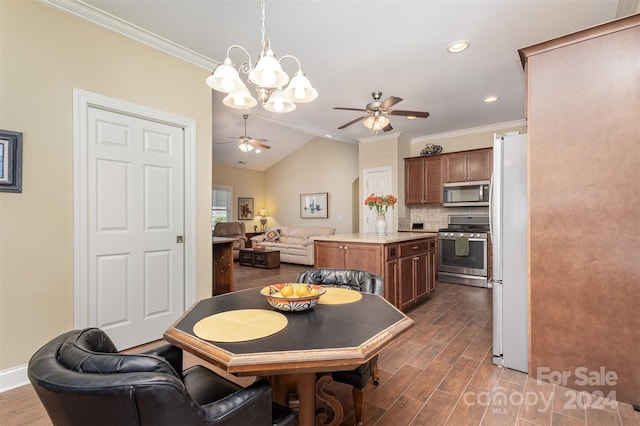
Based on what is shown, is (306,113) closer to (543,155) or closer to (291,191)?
(543,155)

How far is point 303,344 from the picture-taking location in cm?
110

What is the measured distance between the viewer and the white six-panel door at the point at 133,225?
2512 mm

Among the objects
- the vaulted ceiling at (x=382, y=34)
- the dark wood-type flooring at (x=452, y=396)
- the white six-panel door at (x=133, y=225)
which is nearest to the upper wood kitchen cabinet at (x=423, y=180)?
the vaulted ceiling at (x=382, y=34)

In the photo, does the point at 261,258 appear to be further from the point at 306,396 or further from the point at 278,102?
A: the point at 306,396

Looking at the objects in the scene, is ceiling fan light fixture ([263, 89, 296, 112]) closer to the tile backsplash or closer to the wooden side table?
the tile backsplash

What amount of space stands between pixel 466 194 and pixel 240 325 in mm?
5334

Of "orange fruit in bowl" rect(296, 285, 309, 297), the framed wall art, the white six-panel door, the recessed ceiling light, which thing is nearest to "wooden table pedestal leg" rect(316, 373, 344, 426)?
"orange fruit in bowl" rect(296, 285, 309, 297)

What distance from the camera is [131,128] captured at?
8.87 ft

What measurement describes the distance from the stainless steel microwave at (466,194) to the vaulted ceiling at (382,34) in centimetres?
153

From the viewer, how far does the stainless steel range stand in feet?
16.6

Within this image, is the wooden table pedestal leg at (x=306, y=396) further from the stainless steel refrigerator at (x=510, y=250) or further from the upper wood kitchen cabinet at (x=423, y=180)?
the upper wood kitchen cabinet at (x=423, y=180)

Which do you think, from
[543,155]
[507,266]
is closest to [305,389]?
[507,266]

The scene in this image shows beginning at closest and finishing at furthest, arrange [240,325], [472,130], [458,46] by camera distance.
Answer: [240,325]
[458,46]
[472,130]

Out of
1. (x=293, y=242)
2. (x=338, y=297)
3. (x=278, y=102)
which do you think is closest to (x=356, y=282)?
(x=338, y=297)
